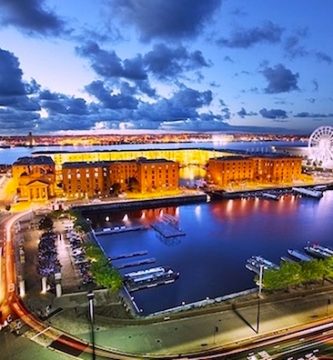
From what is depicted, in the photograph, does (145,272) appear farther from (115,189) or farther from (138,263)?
(115,189)

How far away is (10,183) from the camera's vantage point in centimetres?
4691

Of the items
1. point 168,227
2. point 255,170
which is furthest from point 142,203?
point 255,170

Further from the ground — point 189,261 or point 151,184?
point 151,184

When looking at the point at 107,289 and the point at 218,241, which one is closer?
the point at 107,289

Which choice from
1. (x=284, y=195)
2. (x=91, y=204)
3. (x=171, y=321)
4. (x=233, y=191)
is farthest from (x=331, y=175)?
(x=171, y=321)

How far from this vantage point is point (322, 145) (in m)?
64.8

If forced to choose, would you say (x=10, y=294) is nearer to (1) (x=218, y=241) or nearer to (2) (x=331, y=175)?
(1) (x=218, y=241)

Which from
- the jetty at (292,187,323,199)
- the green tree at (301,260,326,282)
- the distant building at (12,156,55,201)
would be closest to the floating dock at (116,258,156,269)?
the green tree at (301,260,326,282)

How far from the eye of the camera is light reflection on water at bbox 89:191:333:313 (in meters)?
20.0

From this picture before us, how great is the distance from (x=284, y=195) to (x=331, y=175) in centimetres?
1712

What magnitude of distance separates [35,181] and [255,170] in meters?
31.5

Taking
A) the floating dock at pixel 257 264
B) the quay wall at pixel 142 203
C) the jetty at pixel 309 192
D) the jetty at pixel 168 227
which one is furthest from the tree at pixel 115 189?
the jetty at pixel 309 192

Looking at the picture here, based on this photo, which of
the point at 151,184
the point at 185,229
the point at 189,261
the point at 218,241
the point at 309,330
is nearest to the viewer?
the point at 309,330

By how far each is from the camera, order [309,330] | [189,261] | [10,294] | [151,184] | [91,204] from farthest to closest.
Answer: [151,184]
[91,204]
[189,261]
[10,294]
[309,330]
